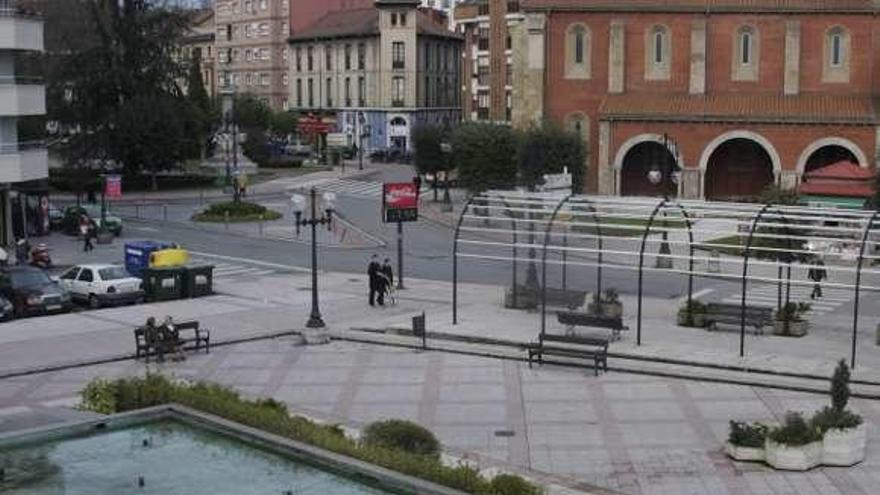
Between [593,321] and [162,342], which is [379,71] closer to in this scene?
[593,321]

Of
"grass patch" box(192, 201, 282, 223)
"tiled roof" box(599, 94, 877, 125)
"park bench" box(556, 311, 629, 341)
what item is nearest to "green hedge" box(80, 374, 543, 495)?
"park bench" box(556, 311, 629, 341)

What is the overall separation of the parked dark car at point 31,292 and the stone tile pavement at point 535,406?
784cm

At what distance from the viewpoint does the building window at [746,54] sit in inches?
2589

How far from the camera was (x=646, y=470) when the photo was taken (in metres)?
19.1

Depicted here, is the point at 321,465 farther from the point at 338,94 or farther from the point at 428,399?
the point at 338,94

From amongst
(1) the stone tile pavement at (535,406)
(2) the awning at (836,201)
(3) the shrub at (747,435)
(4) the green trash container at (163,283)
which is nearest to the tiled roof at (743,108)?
(2) the awning at (836,201)

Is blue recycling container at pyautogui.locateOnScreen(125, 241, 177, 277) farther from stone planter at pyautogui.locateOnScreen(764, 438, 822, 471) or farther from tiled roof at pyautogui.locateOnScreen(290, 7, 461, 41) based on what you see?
Result: tiled roof at pyautogui.locateOnScreen(290, 7, 461, 41)

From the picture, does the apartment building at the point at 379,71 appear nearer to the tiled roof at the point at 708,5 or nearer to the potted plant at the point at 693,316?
the tiled roof at the point at 708,5

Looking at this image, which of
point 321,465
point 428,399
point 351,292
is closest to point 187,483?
point 321,465

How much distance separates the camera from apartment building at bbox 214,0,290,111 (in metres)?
121

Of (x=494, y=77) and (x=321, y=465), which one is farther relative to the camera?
(x=494, y=77)

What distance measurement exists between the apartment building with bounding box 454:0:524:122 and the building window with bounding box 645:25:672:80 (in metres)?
27.6

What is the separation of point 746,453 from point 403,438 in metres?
5.39

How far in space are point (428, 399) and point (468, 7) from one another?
94087 millimetres
